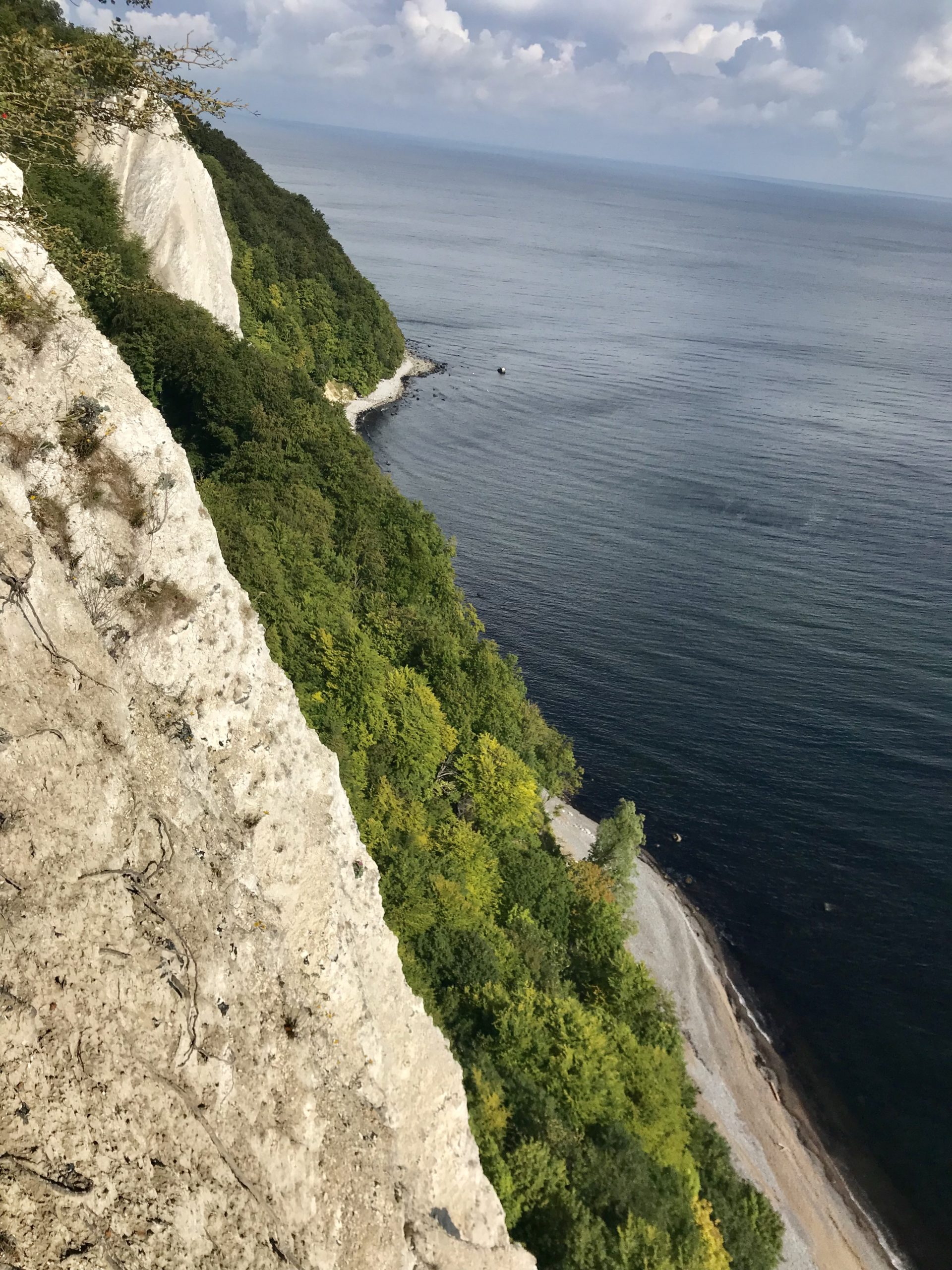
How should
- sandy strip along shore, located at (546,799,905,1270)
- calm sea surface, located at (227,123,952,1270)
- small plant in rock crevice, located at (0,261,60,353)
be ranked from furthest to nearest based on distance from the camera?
calm sea surface, located at (227,123,952,1270) < sandy strip along shore, located at (546,799,905,1270) < small plant in rock crevice, located at (0,261,60,353)

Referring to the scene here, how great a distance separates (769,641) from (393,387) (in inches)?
2586

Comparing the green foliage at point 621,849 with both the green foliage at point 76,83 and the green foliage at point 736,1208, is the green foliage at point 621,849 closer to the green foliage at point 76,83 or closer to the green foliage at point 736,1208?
the green foliage at point 736,1208

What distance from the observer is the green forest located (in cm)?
2178

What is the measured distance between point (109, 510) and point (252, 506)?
18095 mm

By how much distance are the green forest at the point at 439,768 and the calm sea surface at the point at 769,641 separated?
28.9 feet

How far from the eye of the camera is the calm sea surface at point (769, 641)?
3731 centimetres

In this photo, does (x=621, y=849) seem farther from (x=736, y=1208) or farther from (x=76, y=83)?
(x=76, y=83)

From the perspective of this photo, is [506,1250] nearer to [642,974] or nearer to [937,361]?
[642,974]

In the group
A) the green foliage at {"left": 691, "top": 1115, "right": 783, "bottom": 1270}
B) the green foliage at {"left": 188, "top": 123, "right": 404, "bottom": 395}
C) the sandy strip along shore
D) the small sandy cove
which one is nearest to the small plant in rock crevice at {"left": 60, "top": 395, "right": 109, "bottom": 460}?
the green foliage at {"left": 691, "top": 1115, "right": 783, "bottom": 1270}

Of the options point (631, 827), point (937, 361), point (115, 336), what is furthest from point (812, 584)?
point (937, 361)

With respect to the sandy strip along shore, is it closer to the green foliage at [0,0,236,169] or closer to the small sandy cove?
the green foliage at [0,0,236,169]

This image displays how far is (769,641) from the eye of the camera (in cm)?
5941

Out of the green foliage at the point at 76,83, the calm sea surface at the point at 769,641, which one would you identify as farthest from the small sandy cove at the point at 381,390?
the green foliage at the point at 76,83

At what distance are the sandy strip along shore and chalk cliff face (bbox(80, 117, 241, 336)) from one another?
34216 mm
